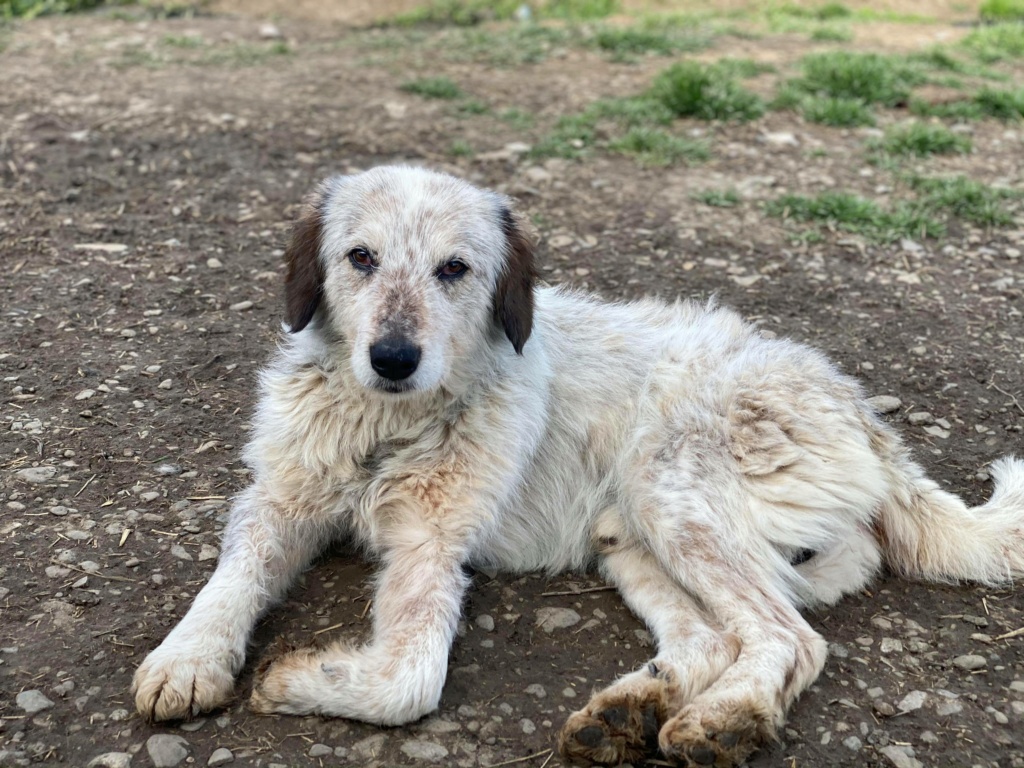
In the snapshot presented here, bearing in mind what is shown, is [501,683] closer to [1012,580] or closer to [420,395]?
[420,395]

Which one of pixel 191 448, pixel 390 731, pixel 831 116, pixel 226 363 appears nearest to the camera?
pixel 390 731

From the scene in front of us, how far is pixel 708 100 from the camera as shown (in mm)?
9078

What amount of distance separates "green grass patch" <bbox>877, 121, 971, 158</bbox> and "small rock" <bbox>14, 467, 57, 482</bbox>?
7.04 m

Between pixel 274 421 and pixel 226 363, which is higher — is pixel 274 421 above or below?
above

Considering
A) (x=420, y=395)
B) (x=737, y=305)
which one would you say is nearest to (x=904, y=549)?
(x=420, y=395)

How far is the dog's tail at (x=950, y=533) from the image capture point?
13.3 feet

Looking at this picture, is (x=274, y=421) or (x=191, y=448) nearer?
(x=274, y=421)

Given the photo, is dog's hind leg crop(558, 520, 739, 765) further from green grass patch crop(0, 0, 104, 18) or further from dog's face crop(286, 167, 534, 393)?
green grass patch crop(0, 0, 104, 18)

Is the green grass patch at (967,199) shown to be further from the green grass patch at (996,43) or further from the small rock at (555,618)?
the small rock at (555,618)

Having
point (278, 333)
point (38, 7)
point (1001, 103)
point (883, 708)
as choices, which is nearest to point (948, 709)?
point (883, 708)

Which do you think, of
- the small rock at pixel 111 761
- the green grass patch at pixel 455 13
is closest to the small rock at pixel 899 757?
the small rock at pixel 111 761

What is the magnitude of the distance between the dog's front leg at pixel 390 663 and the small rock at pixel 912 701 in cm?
160

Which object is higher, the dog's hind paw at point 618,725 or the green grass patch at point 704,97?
the green grass patch at point 704,97

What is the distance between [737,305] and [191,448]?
350 cm
